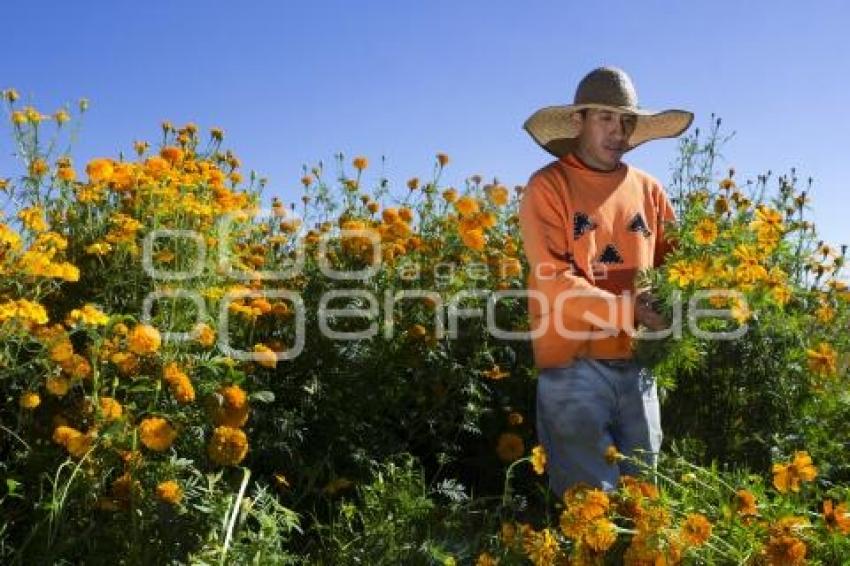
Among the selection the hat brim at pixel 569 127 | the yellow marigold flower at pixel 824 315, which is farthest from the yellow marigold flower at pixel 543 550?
the yellow marigold flower at pixel 824 315

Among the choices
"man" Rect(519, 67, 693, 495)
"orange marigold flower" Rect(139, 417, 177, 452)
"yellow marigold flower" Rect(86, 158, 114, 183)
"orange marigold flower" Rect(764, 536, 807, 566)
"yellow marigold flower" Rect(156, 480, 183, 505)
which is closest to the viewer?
"orange marigold flower" Rect(764, 536, 807, 566)

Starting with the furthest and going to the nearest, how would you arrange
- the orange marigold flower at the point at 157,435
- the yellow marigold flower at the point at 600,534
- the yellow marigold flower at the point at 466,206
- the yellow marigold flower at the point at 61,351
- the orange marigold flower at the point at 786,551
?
the yellow marigold flower at the point at 466,206, the yellow marigold flower at the point at 61,351, the orange marigold flower at the point at 157,435, the yellow marigold flower at the point at 600,534, the orange marigold flower at the point at 786,551

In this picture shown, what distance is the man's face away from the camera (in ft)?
10.1

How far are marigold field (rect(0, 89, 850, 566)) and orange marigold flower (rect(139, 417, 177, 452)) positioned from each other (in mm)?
10

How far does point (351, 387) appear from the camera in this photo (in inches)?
135

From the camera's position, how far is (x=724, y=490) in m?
2.46

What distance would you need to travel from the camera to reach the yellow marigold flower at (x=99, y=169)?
11.3 ft

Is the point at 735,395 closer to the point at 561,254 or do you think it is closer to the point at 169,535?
the point at 561,254

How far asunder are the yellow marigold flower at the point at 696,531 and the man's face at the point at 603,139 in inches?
53.8

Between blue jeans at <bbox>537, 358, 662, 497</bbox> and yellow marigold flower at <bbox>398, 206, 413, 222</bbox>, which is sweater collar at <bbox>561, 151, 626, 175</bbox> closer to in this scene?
blue jeans at <bbox>537, 358, 662, 497</bbox>

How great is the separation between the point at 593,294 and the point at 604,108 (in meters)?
0.64

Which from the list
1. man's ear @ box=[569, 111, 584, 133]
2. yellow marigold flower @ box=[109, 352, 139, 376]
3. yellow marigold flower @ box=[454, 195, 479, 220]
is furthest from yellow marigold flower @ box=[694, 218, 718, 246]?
yellow marigold flower @ box=[109, 352, 139, 376]

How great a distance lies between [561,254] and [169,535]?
1325mm

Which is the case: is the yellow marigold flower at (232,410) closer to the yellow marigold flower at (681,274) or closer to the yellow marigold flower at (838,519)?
the yellow marigold flower at (681,274)
